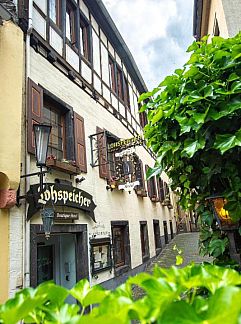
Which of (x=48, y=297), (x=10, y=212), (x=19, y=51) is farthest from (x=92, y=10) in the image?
(x=48, y=297)

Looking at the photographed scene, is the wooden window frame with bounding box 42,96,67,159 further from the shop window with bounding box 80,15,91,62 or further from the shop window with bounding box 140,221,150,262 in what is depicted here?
the shop window with bounding box 140,221,150,262

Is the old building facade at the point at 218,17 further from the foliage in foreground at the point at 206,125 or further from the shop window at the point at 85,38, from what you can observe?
the foliage in foreground at the point at 206,125

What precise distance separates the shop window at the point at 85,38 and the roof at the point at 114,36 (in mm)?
734

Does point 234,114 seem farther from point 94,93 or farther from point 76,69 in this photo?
point 94,93

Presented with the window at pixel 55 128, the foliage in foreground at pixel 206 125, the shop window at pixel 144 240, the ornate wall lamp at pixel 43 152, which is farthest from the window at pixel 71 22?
the shop window at pixel 144 240

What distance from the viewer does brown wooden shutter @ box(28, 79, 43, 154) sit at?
4375mm

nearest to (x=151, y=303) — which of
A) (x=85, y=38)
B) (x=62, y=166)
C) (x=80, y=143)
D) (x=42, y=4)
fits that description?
(x=62, y=166)

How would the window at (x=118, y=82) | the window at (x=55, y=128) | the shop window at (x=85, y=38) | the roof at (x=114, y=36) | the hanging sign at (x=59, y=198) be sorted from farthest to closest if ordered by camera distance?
the window at (x=118, y=82) < the roof at (x=114, y=36) < the shop window at (x=85, y=38) < the window at (x=55, y=128) < the hanging sign at (x=59, y=198)

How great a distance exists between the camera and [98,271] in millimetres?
5875

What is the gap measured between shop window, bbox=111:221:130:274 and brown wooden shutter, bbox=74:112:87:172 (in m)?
2.17

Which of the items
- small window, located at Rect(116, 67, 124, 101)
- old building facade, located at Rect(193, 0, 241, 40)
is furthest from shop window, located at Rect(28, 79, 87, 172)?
small window, located at Rect(116, 67, 124, 101)

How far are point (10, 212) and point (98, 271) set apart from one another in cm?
291

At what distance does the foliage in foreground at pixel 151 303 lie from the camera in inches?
22.5

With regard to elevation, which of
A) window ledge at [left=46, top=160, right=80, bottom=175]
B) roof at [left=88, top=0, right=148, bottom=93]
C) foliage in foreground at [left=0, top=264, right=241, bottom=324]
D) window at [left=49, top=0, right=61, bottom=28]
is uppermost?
roof at [left=88, top=0, right=148, bottom=93]
